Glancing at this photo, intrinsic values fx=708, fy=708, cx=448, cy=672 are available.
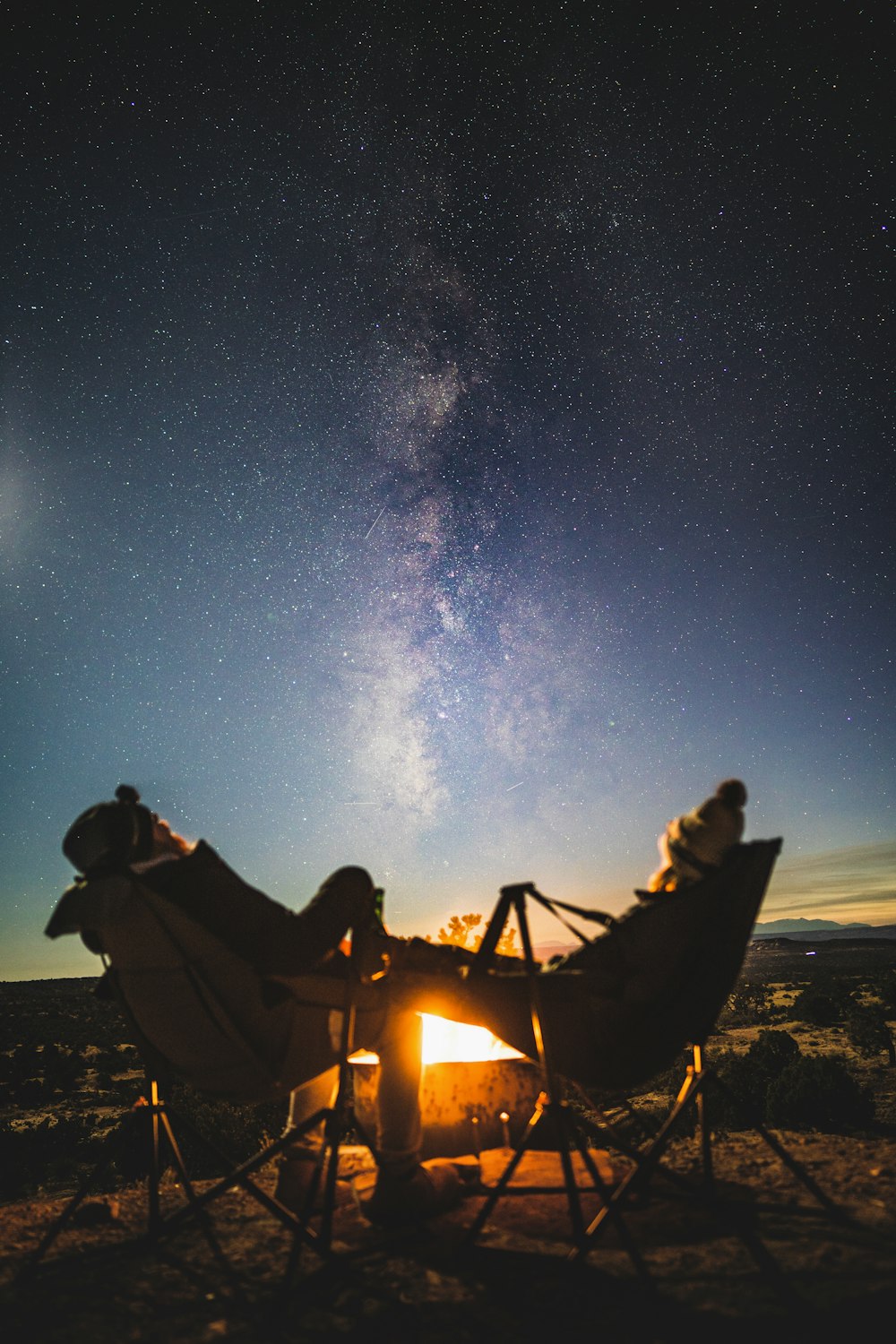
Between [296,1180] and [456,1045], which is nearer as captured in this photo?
[296,1180]

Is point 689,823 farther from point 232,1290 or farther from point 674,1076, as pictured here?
point 674,1076

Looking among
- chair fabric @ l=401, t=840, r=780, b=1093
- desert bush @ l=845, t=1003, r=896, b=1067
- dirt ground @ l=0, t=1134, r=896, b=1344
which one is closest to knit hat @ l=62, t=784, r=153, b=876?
dirt ground @ l=0, t=1134, r=896, b=1344

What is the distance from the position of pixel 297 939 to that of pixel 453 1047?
10.7ft

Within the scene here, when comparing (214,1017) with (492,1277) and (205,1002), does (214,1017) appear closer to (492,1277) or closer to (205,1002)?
(205,1002)

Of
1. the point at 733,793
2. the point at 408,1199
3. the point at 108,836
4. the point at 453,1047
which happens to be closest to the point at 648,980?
the point at 733,793

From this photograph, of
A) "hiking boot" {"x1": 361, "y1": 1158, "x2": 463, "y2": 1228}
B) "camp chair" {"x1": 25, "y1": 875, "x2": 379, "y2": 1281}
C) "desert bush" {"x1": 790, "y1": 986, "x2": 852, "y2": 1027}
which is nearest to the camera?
"camp chair" {"x1": 25, "y1": 875, "x2": 379, "y2": 1281}

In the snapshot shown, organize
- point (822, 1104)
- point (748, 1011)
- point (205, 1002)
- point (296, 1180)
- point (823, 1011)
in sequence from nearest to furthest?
point (205, 1002) → point (296, 1180) → point (822, 1104) → point (823, 1011) → point (748, 1011)

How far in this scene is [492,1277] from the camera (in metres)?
3.51

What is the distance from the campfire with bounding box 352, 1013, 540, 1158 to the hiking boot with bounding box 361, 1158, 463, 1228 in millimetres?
1215

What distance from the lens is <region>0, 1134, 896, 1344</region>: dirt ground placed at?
2.95 m

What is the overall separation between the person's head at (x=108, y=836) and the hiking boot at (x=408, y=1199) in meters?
2.54

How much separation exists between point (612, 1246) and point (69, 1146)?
13335 millimetres

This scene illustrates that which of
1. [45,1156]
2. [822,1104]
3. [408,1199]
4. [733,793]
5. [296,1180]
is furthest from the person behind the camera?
[45,1156]

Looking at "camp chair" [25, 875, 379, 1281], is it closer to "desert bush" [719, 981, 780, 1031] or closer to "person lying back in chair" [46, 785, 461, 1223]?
"person lying back in chair" [46, 785, 461, 1223]
